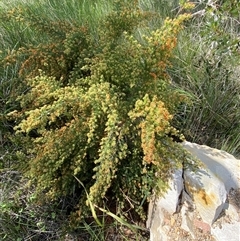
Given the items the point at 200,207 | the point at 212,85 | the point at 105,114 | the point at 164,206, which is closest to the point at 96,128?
the point at 105,114

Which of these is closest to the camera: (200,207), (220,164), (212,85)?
(200,207)

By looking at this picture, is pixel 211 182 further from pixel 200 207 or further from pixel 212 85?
pixel 212 85

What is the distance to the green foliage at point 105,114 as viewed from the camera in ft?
4.22

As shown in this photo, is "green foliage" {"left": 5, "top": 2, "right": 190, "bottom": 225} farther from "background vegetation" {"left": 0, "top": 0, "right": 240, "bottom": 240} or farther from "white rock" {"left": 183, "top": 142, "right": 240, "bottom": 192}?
"white rock" {"left": 183, "top": 142, "right": 240, "bottom": 192}

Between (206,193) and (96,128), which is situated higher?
(96,128)

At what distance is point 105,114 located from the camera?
55.6 inches

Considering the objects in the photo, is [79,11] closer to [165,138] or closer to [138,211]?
[165,138]

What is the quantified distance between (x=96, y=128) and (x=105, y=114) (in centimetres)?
7

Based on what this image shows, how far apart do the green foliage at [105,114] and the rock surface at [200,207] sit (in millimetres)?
65

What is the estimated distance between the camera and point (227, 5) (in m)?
Result: 1.87

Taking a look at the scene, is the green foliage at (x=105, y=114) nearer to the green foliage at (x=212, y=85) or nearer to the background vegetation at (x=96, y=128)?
the background vegetation at (x=96, y=128)

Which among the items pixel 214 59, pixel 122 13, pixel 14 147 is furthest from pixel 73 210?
pixel 214 59

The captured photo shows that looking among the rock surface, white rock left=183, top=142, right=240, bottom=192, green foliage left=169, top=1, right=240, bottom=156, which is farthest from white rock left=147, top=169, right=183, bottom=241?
green foliage left=169, top=1, right=240, bottom=156

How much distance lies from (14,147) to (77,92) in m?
0.53
